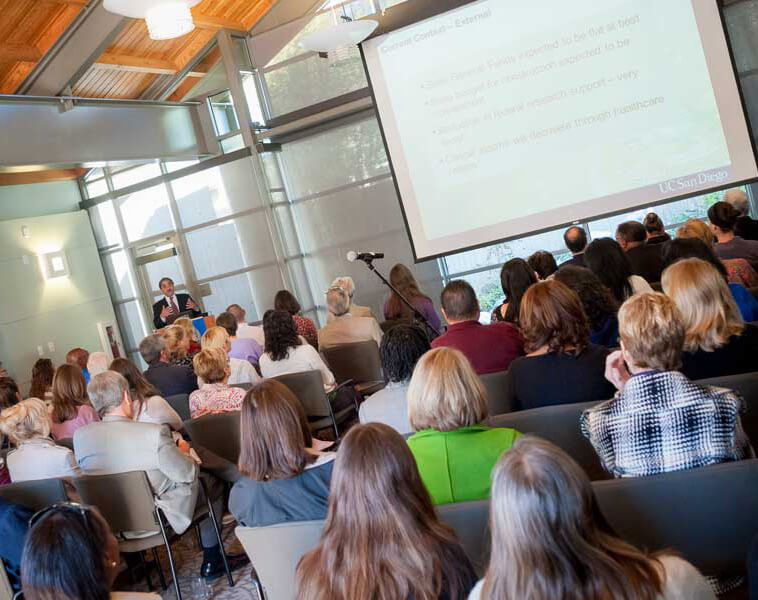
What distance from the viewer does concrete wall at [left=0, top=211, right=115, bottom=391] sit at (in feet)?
32.4

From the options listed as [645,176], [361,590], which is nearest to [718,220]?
[645,176]

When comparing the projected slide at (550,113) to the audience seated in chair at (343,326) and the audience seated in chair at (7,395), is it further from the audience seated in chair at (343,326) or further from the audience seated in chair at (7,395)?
the audience seated in chair at (7,395)

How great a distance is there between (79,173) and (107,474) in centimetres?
907

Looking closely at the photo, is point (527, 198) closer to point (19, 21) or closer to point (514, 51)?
point (514, 51)

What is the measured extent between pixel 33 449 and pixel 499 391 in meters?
2.36

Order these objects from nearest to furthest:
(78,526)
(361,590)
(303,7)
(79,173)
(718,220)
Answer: (361,590)
(78,526)
(718,220)
(303,7)
(79,173)

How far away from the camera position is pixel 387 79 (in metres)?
7.57

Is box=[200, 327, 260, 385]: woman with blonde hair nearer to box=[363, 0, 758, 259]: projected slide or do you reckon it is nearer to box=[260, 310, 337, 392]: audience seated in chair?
box=[260, 310, 337, 392]: audience seated in chair

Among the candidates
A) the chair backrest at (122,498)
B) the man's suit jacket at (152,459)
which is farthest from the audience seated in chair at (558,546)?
the man's suit jacket at (152,459)

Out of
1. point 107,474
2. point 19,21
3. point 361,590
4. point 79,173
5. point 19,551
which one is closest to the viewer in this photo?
point 361,590

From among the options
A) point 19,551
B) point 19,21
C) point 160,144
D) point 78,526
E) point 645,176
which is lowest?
point 19,551

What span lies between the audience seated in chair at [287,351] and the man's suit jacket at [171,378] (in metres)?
0.67

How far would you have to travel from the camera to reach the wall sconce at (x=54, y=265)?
35.1ft

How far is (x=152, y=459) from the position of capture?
146 inches
